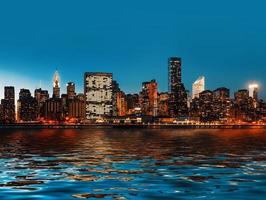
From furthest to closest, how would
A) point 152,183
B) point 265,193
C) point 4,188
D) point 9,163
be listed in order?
point 9,163, point 152,183, point 4,188, point 265,193

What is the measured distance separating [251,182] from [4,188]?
53.6 feet

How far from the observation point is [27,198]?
2862cm

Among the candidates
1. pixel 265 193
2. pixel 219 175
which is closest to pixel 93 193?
pixel 265 193

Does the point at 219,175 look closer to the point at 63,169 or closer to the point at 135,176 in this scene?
the point at 135,176

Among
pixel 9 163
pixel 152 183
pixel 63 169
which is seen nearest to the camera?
pixel 152 183

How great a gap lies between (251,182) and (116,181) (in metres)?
9.23

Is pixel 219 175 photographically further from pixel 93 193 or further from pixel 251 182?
pixel 93 193

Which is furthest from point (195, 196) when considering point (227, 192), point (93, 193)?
point (93, 193)

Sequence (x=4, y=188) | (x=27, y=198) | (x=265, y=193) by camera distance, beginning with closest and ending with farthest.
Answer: (x=27, y=198)
(x=265, y=193)
(x=4, y=188)

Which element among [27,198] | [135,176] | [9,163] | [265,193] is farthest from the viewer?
[9,163]

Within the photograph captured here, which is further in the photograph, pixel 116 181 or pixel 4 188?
pixel 116 181

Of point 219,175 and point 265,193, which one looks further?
point 219,175

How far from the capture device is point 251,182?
117 feet

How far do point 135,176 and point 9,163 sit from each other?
745 inches
